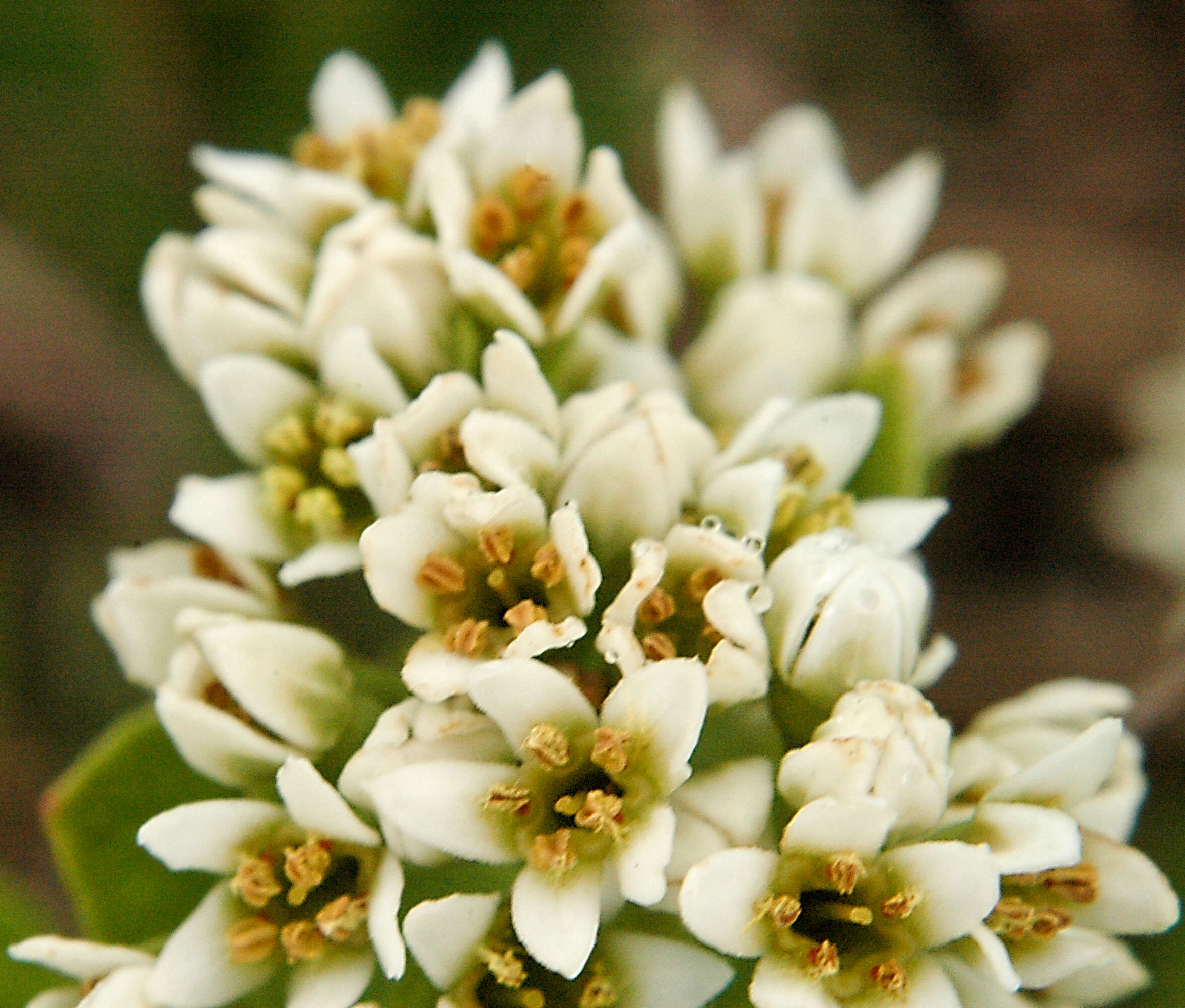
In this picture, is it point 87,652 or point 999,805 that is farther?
point 87,652

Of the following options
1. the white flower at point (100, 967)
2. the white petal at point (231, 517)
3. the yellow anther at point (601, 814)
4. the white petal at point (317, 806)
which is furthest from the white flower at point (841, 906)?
the white petal at point (231, 517)

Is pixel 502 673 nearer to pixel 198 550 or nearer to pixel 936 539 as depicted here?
pixel 198 550

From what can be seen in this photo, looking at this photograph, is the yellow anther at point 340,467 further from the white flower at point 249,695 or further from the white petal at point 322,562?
the white flower at point 249,695

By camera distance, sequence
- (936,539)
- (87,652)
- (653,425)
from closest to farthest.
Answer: (653,425)
(87,652)
(936,539)

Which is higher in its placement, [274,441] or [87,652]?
[274,441]

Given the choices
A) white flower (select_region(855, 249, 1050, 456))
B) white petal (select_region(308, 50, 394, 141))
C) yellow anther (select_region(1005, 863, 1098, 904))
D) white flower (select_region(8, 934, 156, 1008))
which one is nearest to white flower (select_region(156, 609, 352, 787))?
white flower (select_region(8, 934, 156, 1008))

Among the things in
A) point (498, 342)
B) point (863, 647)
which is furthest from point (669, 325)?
point (863, 647)
